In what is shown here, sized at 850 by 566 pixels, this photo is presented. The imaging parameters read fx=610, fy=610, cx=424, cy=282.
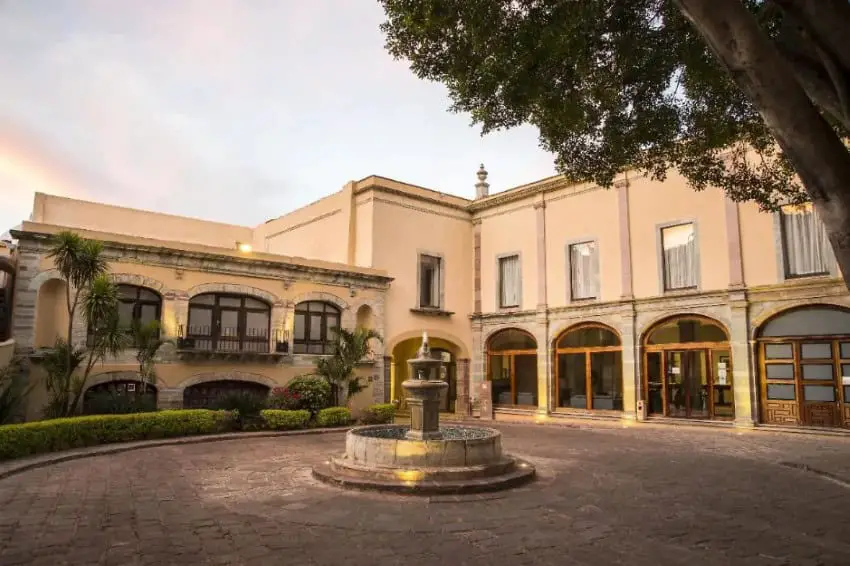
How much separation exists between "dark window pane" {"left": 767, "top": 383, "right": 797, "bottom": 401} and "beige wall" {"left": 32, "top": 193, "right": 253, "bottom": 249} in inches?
839

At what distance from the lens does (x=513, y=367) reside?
22328 millimetres

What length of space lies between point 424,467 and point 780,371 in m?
11.9

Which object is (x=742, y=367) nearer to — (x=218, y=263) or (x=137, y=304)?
(x=218, y=263)

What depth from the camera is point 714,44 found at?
5277 mm

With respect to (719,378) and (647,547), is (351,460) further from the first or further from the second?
(719,378)

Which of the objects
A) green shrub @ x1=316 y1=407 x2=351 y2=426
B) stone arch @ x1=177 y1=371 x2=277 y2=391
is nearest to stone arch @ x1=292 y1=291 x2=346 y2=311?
stone arch @ x1=177 y1=371 x2=277 y2=391

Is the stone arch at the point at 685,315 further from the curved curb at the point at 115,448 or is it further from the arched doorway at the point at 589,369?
the curved curb at the point at 115,448

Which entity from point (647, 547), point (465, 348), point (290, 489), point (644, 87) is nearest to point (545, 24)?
point (644, 87)

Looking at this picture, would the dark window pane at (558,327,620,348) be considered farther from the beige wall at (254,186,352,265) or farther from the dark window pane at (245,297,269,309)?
the dark window pane at (245,297,269,309)

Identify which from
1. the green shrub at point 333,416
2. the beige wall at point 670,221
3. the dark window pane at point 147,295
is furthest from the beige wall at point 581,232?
the dark window pane at point 147,295

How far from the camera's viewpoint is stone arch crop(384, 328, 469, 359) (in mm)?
21312

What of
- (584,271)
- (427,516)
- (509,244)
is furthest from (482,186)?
(427,516)

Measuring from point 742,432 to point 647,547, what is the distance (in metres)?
12.0

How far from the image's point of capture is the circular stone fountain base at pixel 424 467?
8.49 m
